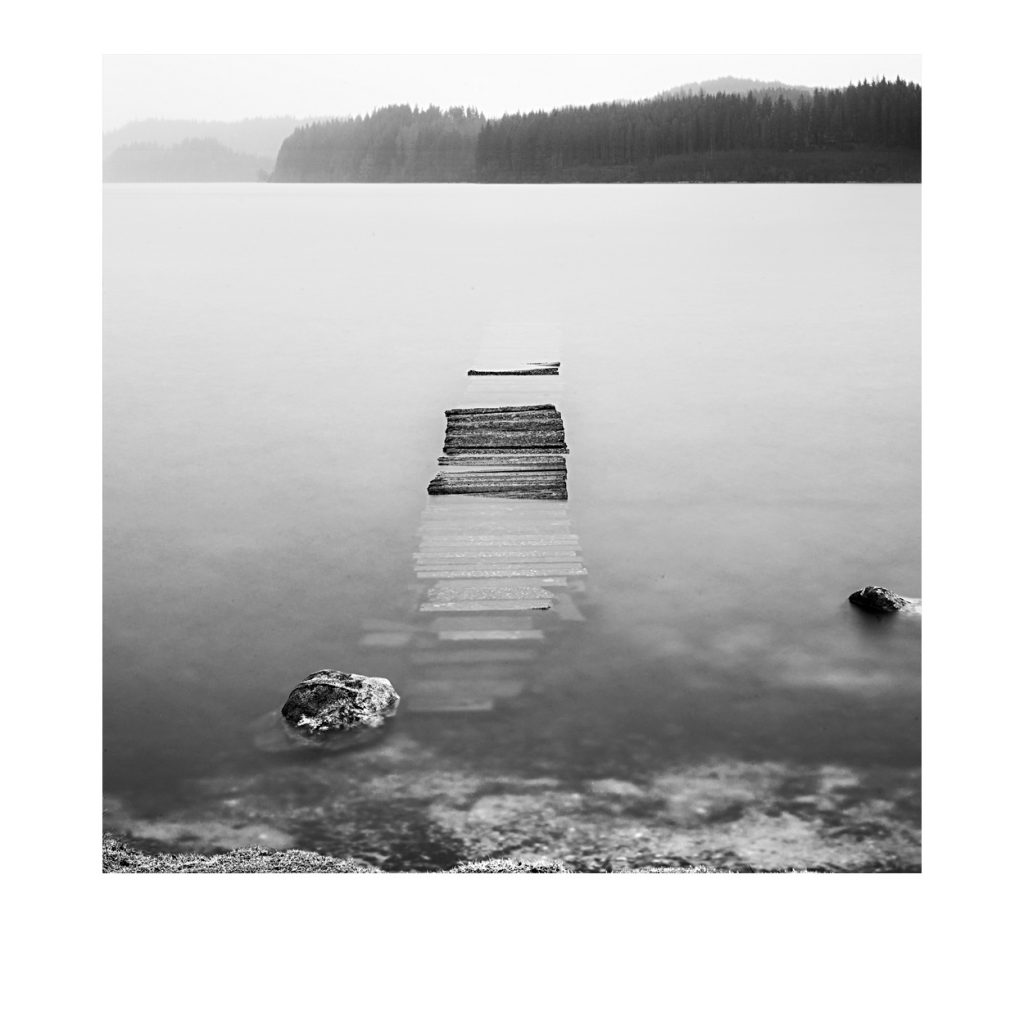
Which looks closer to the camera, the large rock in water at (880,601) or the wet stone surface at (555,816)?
the wet stone surface at (555,816)

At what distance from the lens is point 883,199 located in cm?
1452

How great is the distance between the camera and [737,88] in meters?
8.70

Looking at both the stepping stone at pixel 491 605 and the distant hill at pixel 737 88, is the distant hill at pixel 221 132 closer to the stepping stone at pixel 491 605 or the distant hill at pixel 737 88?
the distant hill at pixel 737 88

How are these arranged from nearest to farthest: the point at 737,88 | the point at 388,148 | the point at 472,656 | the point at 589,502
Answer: the point at 472,656 → the point at 589,502 → the point at 737,88 → the point at 388,148

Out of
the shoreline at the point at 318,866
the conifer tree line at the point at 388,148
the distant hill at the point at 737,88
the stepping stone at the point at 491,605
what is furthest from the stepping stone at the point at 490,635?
the conifer tree line at the point at 388,148

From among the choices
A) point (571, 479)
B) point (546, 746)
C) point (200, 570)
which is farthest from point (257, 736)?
point (571, 479)

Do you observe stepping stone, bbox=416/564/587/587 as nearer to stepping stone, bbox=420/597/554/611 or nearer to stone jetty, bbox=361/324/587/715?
stone jetty, bbox=361/324/587/715

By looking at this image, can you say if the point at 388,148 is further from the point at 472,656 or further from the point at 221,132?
the point at 472,656

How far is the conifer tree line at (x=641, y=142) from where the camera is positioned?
9.70m

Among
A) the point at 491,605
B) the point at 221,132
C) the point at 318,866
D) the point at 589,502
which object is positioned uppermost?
the point at 221,132

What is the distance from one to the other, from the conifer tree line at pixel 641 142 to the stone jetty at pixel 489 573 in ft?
8.44

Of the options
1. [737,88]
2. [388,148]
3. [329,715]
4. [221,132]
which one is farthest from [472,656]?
[388,148]

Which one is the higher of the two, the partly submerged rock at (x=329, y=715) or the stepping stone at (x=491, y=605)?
the stepping stone at (x=491, y=605)

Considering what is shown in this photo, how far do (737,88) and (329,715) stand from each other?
5.63 meters
